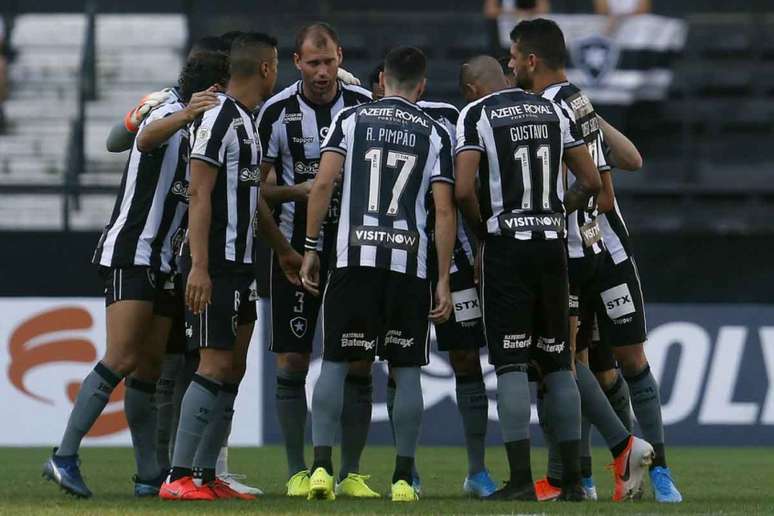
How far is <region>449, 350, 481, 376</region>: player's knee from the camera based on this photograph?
7.33 metres

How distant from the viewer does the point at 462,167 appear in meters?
6.57

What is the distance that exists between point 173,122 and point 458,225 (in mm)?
1558

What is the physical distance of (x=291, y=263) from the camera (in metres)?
7.26

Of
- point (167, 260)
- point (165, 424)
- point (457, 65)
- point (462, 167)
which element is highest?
point (457, 65)

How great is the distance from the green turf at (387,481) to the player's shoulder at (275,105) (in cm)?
187

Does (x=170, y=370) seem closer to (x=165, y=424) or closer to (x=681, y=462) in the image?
(x=165, y=424)

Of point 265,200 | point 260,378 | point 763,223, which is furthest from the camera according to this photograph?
point 763,223

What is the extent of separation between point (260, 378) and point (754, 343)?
13.0 feet

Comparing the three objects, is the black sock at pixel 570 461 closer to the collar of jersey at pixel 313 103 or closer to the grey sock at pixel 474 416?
the grey sock at pixel 474 416

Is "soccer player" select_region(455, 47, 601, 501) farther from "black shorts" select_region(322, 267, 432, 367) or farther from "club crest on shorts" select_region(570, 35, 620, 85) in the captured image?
"club crest on shorts" select_region(570, 35, 620, 85)

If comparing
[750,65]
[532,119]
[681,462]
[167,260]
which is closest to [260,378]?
[681,462]

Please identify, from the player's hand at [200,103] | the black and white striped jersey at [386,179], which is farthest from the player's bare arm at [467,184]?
the player's hand at [200,103]

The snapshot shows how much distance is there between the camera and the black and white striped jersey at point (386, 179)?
6562 mm

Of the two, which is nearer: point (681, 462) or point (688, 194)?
point (681, 462)
